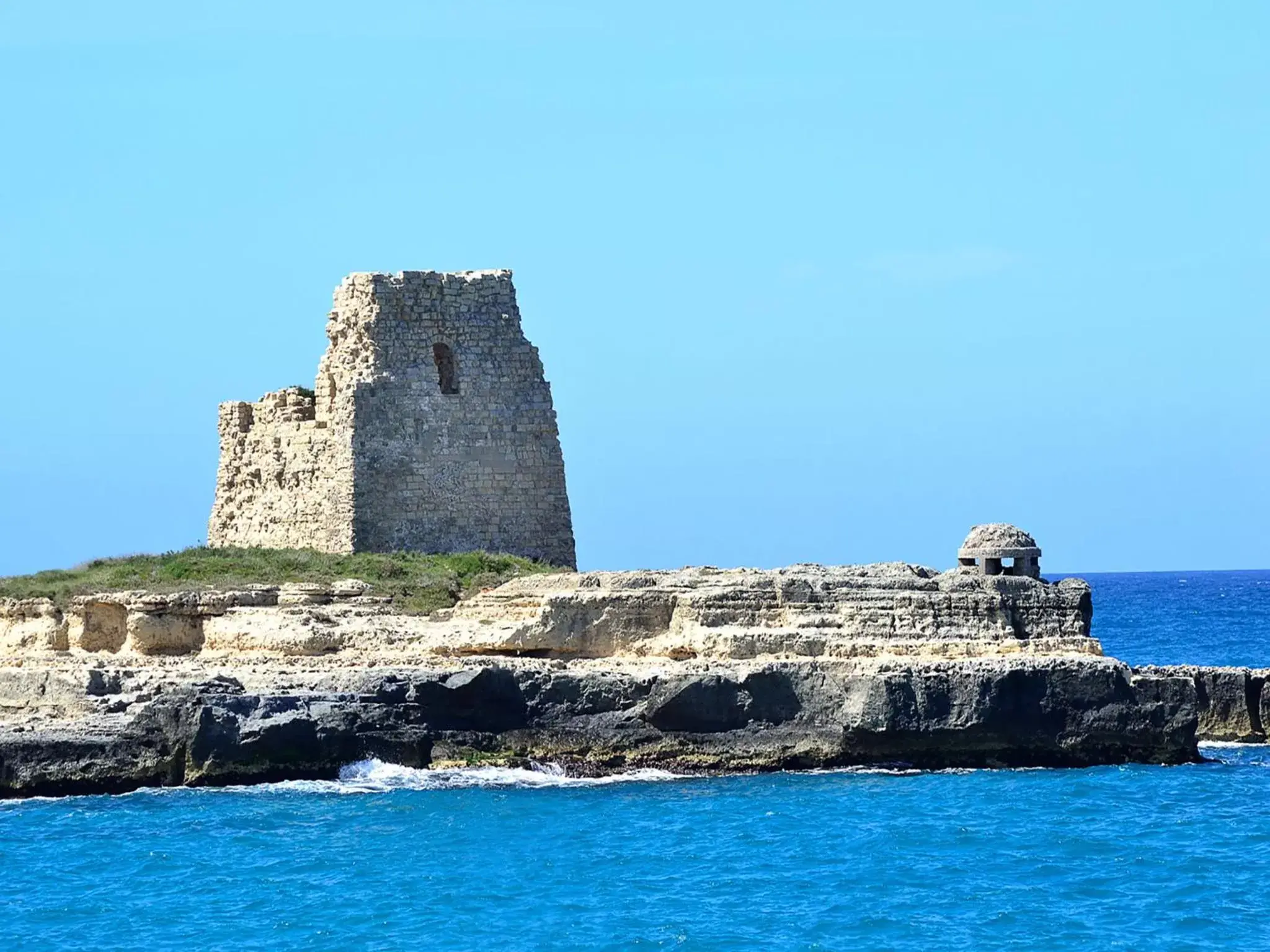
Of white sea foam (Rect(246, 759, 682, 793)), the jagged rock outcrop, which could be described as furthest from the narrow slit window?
the jagged rock outcrop

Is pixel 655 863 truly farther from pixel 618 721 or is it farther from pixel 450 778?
pixel 450 778

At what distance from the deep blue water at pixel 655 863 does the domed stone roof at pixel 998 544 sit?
2.67m

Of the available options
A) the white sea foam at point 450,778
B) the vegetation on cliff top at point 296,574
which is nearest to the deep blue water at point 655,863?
the white sea foam at point 450,778

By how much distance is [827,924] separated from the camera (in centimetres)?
1916

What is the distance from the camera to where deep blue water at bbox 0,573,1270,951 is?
62.1 feet

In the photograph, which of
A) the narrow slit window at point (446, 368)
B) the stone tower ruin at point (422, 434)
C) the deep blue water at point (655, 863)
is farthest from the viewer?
the narrow slit window at point (446, 368)

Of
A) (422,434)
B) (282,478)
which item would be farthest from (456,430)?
(282,478)

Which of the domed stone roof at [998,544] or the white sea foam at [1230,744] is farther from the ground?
the domed stone roof at [998,544]

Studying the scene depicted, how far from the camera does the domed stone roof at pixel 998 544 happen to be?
1024 inches

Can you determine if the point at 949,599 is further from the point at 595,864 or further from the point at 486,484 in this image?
the point at 486,484

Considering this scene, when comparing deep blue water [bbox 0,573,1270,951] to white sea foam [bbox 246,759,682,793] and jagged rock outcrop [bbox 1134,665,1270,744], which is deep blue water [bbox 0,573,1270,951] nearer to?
white sea foam [bbox 246,759,682,793]

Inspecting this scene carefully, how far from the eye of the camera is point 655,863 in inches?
837

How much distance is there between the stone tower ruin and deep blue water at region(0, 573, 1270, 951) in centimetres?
664

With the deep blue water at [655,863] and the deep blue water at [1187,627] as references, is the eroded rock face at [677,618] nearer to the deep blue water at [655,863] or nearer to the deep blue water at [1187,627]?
the deep blue water at [655,863]
